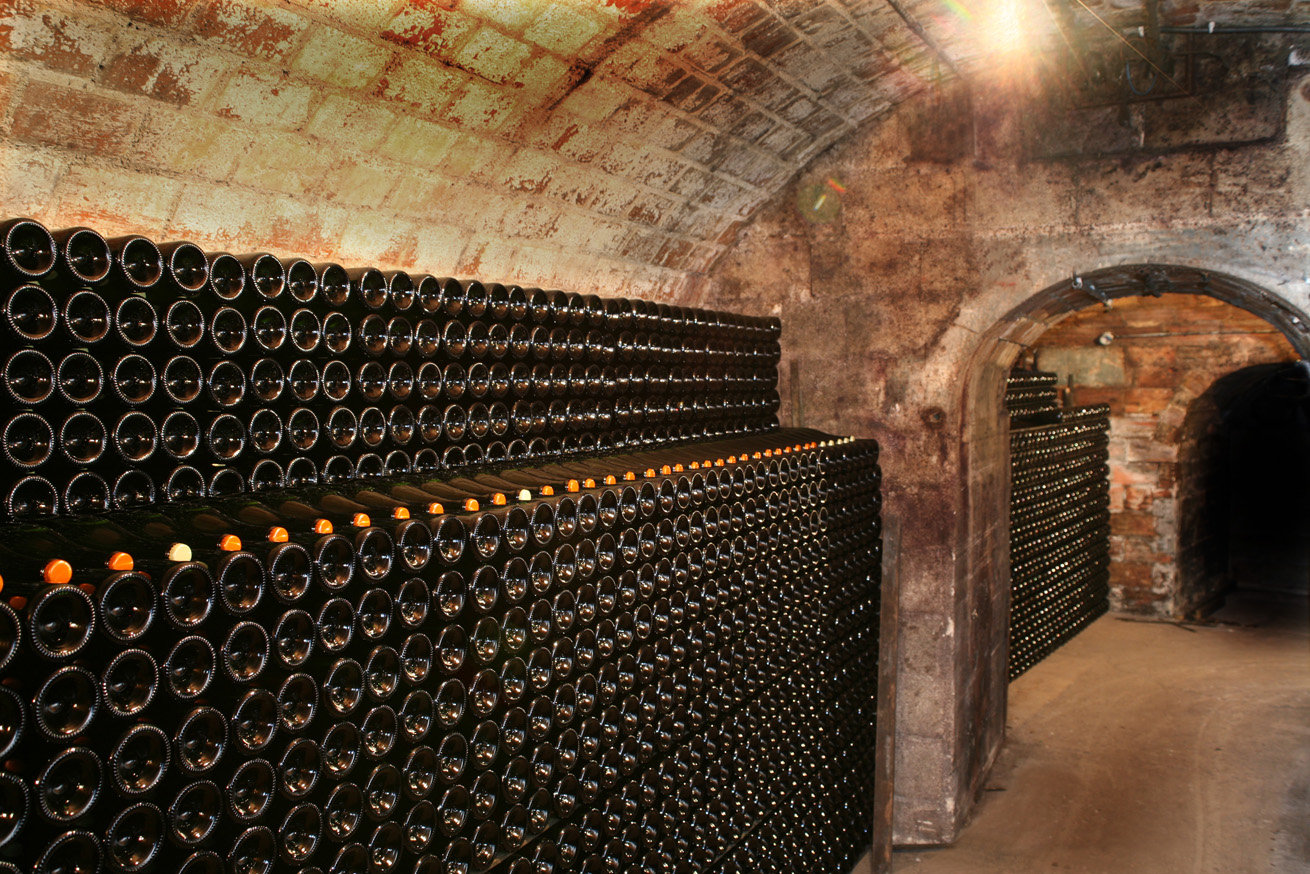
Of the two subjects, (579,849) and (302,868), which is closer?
(302,868)

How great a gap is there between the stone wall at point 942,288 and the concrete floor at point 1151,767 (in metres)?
0.43

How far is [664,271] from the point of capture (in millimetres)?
5469

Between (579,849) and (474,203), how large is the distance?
2535mm

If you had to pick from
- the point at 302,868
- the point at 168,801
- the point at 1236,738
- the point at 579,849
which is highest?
the point at 168,801

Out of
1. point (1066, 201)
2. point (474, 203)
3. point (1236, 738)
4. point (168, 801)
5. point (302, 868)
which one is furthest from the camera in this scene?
point (1236, 738)

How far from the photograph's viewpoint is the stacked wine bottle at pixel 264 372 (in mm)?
2025

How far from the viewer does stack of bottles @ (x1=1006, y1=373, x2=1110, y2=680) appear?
8297 mm

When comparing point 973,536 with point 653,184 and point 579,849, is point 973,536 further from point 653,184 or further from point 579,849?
point 579,849

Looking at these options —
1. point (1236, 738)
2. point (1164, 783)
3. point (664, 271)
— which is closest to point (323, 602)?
point (664, 271)

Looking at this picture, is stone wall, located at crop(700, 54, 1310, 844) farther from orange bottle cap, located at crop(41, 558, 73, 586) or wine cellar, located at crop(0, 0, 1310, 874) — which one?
orange bottle cap, located at crop(41, 558, 73, 586)

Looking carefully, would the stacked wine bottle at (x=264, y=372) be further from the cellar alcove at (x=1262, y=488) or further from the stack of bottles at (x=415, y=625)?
the cellar alcove at (x=1262, y=488)

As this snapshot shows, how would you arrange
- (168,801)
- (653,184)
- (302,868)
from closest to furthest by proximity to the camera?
(168,801) < (302,868) < (653,184)

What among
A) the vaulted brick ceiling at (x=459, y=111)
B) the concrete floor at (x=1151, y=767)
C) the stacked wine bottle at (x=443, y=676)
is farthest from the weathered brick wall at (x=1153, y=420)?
the stacked wine bottle at (x=443, y=676)

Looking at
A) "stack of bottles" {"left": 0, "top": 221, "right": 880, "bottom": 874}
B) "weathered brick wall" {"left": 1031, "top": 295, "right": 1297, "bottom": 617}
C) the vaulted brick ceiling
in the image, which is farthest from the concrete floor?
the vaulted brick ceiling
